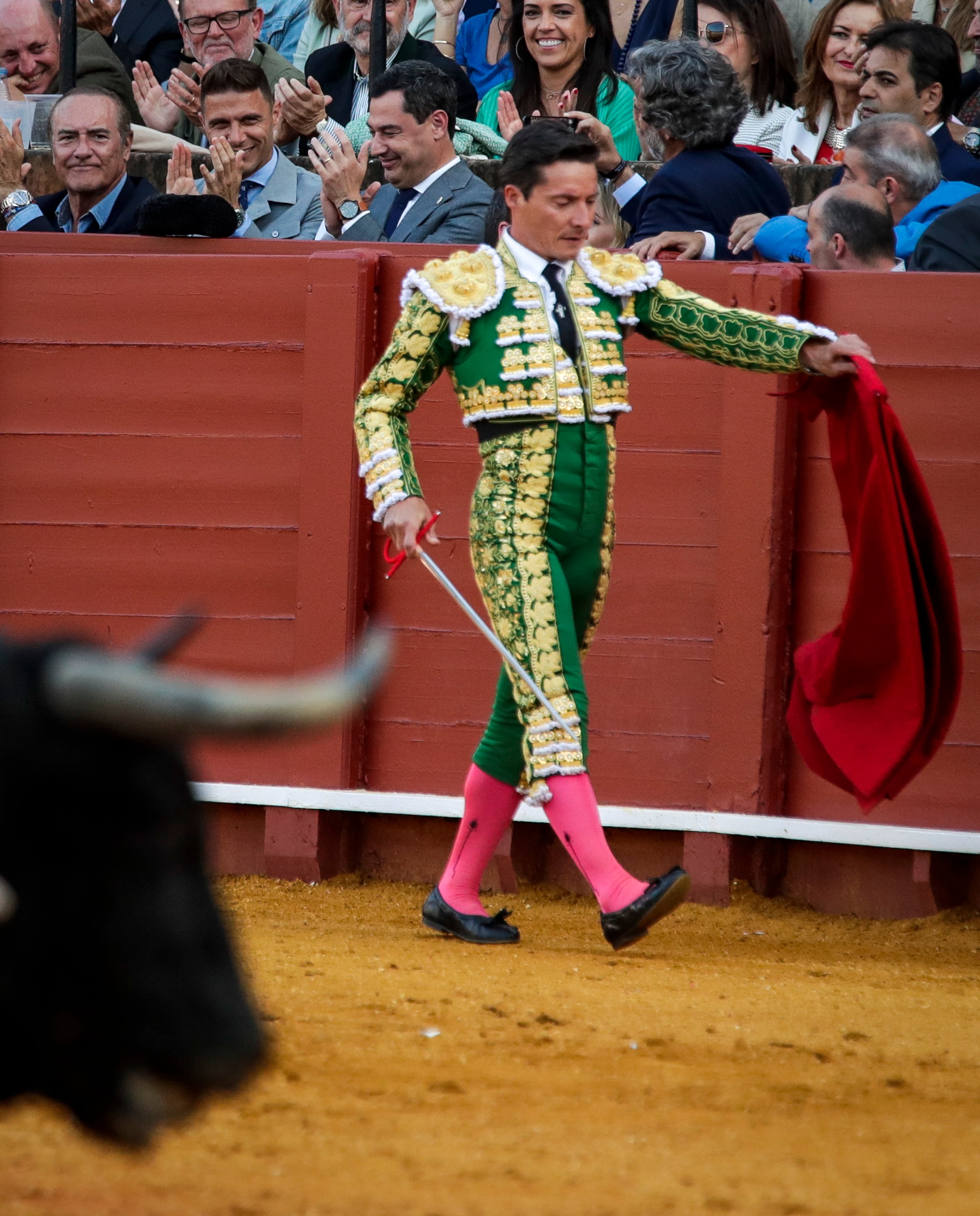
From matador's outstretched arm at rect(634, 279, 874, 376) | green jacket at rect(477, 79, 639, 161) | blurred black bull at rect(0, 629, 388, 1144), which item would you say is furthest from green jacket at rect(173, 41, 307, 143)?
blurred black bull at rect(0, 629, 388, 1144)

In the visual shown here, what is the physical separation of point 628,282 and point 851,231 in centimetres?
107

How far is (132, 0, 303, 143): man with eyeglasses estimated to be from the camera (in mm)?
6805

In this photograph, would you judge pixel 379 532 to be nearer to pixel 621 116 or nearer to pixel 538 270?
pixel 538 270

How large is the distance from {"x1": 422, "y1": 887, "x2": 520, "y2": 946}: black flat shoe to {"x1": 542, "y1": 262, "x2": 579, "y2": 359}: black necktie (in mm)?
1348

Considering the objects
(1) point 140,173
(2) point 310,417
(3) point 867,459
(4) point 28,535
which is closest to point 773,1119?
(3) point 867,459

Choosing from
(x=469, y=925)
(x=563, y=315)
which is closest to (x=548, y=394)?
(x=563, y=315)

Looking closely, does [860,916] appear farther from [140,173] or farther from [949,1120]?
[140,173]

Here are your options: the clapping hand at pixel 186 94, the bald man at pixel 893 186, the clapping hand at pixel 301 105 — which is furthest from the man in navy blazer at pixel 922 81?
the clapping hand at pixel 186 94

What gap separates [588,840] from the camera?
3.91m

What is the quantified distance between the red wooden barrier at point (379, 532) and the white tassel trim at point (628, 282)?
835 mm

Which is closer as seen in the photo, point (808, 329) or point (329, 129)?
point (808, 329)

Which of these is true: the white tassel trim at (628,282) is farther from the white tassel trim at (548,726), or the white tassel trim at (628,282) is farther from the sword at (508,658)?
the white tassel trim at (548,726)

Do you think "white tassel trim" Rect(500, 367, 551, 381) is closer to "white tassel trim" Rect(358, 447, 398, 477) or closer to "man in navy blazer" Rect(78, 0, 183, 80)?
"white tassel trim" Rect(358, 447, 398, 477)

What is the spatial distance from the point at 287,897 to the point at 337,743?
1.53ft
